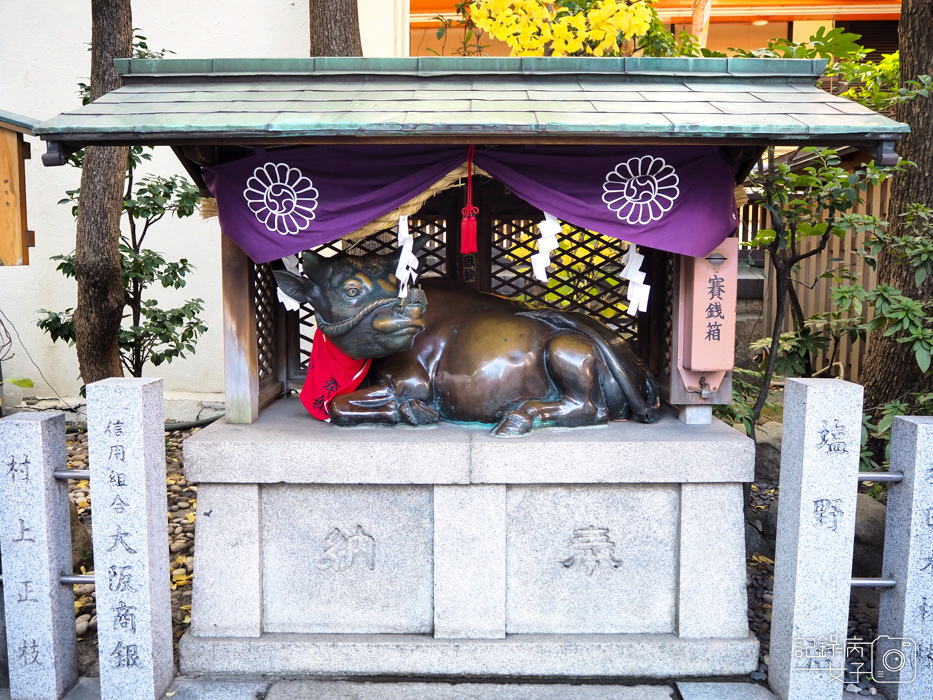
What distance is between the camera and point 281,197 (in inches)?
167

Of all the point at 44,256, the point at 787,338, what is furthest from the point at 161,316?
the point at 787,338

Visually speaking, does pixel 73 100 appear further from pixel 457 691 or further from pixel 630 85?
pixel 457 691

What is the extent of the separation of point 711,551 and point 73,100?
901 cm

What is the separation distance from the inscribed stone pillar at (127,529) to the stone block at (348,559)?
0.69 m

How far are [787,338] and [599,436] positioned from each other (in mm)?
2874

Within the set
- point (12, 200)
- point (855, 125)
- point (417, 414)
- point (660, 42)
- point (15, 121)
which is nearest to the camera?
point (855, 125)

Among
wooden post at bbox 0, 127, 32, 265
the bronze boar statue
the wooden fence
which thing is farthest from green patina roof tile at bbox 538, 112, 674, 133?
the wooden fence

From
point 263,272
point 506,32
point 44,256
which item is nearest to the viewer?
point 263,272

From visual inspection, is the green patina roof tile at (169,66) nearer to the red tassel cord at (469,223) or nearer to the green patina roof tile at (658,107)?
the red tassel cord at (469,223)

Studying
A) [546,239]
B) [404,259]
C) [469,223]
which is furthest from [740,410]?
[404,259]

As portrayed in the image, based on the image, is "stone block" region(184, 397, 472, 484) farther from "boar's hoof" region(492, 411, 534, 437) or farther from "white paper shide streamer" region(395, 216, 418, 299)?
"white paper shide streamer" region(395, 216, 418, 299)

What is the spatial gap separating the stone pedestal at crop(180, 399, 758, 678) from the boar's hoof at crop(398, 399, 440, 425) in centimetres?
28

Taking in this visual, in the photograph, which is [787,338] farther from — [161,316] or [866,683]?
[161,316]

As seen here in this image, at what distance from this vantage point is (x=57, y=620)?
407 centimetres
